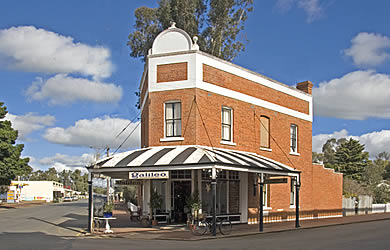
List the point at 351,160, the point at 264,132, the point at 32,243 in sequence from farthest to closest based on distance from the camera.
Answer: the point at 351,160, the point at 264,132, the point at 32,243

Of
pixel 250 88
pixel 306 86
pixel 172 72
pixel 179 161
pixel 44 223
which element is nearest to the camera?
pixel 179 161

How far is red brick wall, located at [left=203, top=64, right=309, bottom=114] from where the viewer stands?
77.1 ft

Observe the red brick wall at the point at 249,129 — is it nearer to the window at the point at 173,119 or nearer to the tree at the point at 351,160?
the window at the point at 173,119

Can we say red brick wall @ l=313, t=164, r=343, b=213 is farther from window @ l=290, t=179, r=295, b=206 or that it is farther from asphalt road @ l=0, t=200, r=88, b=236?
asphalt road @ l=0, t=200, r=88, b=236

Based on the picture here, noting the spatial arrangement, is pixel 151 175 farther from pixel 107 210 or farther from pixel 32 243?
pixel 32 243

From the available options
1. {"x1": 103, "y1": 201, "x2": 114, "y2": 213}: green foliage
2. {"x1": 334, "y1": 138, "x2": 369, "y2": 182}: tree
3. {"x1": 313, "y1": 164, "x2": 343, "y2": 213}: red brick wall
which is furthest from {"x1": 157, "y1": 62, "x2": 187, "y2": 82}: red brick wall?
{"x1": 334, "y1": 138, "x2": 369, "y2": 182}: tree

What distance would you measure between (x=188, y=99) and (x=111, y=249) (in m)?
10.2

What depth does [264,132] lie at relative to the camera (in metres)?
27.1

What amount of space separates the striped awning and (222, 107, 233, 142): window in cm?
155

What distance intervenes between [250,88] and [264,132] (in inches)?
116

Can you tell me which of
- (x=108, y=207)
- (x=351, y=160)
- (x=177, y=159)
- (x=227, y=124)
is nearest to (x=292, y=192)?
(x=227, y=124)

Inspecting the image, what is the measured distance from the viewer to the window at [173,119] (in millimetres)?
23000

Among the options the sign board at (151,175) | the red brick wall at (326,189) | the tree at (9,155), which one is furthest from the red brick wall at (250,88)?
the tree at (9,155)

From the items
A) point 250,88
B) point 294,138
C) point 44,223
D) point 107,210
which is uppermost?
point 250,88
